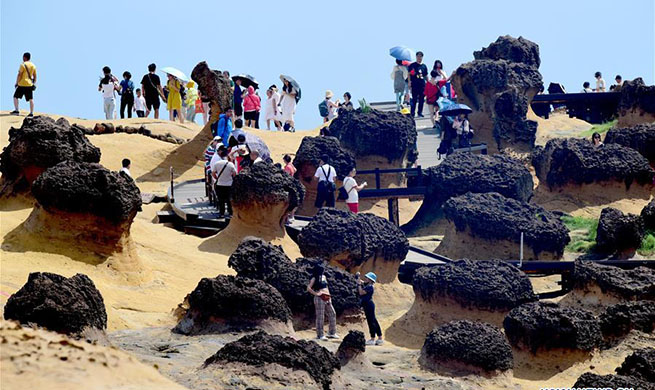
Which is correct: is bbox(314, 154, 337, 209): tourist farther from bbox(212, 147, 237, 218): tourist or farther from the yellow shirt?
the yellow shirt

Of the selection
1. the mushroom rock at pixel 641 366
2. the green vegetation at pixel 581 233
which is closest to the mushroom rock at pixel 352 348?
the mushroom rock at pixel 641 366

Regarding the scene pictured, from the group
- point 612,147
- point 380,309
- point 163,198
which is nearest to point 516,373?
point 380,309

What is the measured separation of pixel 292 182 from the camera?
2423 centimetres

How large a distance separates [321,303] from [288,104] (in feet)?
57.5

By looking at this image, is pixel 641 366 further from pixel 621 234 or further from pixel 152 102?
pixel 152 102

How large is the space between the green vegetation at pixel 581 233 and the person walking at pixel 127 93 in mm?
9997

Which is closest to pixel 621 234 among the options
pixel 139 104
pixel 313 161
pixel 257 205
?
pixel 313 161

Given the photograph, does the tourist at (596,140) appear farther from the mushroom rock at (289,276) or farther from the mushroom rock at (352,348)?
the mushroom rock at (352,348)

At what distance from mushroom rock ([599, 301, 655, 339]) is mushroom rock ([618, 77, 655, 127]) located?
16729 mm

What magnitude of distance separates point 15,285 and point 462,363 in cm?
524

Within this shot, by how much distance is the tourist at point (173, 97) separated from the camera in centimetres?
3384

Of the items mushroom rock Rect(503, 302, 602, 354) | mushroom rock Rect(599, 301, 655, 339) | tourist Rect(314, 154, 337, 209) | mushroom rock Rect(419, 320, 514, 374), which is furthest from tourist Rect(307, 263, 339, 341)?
tourist Rect(314, 154, 337, 209)

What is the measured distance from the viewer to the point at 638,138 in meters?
33.4

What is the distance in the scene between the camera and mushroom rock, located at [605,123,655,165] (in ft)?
109
